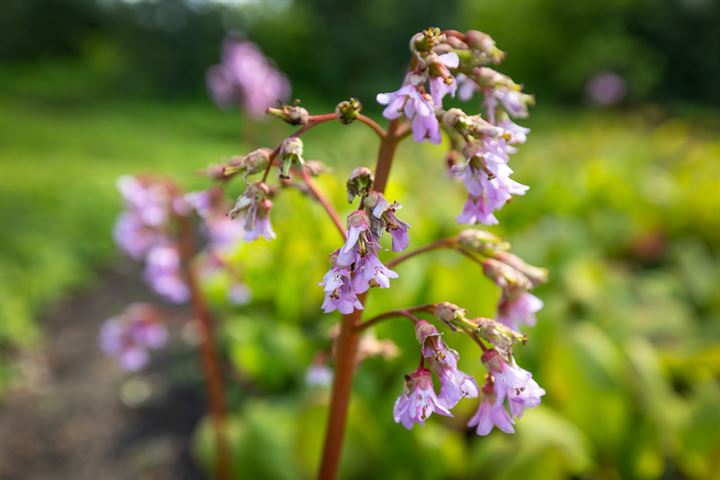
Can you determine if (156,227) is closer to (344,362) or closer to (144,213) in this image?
(144,213)

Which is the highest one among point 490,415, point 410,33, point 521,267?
point 521,267

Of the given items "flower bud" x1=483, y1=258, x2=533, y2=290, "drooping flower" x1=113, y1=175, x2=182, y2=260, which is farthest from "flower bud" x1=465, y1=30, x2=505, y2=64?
"drooping flower" x1=113, y1=175, x2=182, y2=260

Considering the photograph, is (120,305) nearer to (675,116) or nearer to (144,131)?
(144,131)

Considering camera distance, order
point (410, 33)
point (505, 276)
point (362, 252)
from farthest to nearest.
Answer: point (410, 33)
point (505, 276)
point (362, 252)

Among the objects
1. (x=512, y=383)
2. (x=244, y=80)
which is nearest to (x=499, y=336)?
(x=512, y=383)

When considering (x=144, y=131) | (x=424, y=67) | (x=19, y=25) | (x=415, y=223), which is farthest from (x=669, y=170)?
(x=19, y=25)

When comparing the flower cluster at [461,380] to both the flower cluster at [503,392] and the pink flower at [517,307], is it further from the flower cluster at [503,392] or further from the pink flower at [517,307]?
the pink flower at [517,307]
